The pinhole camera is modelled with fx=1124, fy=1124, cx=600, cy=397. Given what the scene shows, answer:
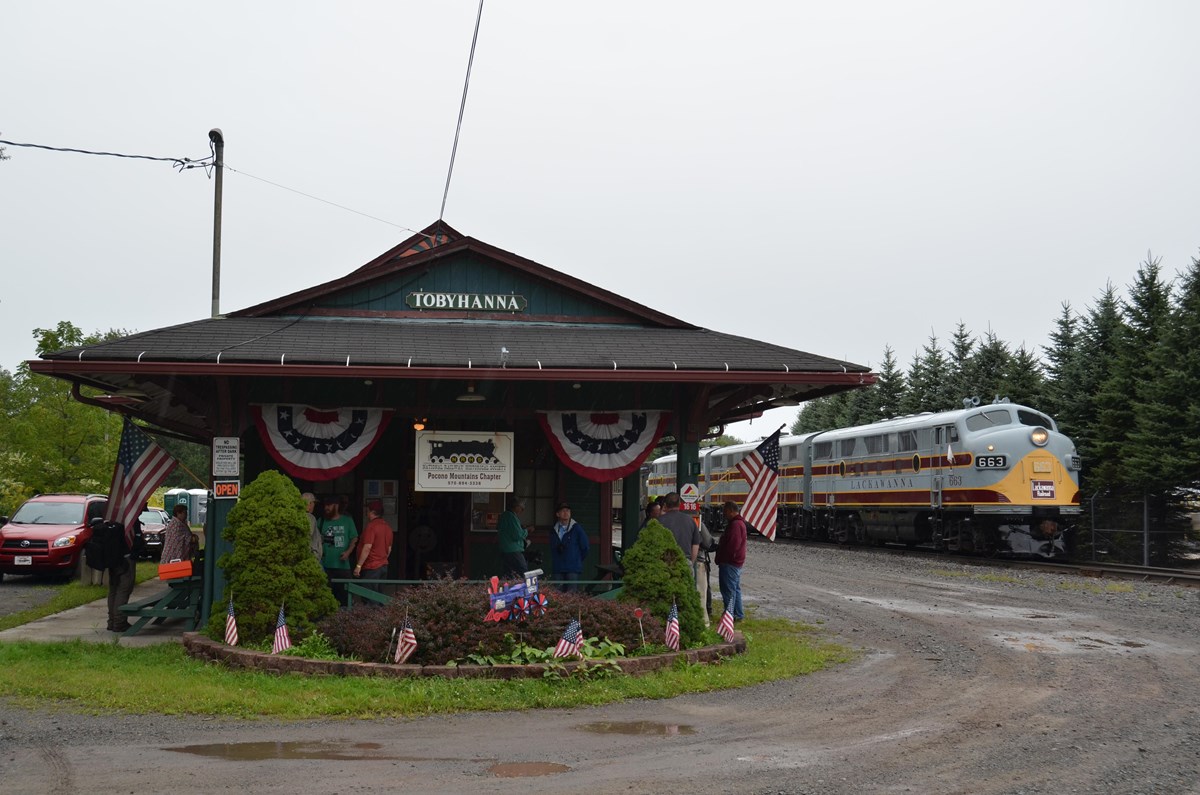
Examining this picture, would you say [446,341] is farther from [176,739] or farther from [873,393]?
[873,393]

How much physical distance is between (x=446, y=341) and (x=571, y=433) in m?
2.10

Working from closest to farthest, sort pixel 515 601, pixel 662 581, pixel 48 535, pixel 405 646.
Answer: pixel 405 646 → pixel 515 601 → pixel 662 581 → pixel 48 535

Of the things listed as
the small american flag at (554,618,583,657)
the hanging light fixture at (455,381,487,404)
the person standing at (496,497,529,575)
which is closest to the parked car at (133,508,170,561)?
the hanging light fixture at (455,381,487,404)

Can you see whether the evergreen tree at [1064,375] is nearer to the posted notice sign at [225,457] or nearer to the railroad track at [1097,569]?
the railroad track at [1097,569]

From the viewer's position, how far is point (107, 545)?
15.1 m

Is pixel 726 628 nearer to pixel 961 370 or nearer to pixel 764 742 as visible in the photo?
pixel 764 742

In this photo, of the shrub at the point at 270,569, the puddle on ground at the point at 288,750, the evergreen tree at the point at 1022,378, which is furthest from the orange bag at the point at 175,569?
the evergreen tree at the point at 1022,378

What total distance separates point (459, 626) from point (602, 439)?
4129 mm

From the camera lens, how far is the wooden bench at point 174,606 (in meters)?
14.8

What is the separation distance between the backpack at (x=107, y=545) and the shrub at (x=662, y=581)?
7042 mm

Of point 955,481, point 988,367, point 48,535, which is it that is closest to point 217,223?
point 48,535

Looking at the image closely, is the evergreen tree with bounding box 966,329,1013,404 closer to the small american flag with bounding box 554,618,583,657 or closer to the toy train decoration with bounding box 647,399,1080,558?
the toy train decoration with bounding box 647,399,1080,558

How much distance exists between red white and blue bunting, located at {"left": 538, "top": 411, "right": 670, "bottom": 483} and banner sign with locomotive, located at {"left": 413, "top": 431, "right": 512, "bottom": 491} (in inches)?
27.5

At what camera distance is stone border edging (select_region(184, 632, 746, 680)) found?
1116cm
